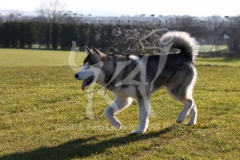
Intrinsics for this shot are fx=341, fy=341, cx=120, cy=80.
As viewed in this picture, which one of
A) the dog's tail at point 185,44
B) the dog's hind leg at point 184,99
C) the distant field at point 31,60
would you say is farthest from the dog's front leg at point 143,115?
the distant field at point 31,60

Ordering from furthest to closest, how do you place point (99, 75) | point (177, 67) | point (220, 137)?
point (177, 67) < point (99, 75) < point (220, 137)

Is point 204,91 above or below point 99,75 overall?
below

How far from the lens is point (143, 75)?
624 cm

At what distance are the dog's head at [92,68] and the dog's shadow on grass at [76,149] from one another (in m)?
1.03

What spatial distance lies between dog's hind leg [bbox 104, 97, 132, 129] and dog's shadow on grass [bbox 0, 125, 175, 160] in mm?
425

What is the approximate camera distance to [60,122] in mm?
6859

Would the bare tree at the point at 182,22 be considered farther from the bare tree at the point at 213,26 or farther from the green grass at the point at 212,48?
the green grass at the point at 212,48

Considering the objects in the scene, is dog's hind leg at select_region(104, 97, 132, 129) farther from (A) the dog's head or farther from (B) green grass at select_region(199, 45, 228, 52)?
→ (B) green grass at select_region(199, 45, 228, 52)

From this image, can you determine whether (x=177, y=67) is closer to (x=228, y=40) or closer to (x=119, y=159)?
(x=119, y=159)

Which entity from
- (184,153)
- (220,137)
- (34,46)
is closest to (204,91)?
(220,137)

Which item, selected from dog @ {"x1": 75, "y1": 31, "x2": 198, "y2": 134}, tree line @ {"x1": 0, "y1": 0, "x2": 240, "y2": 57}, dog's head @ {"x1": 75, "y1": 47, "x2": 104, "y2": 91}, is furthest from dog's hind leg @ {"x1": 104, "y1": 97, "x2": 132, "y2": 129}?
tree line @ {"x1": 0, "y1": 0, "x2": 240, "y2": 57}

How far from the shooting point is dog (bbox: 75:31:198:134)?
5.98m

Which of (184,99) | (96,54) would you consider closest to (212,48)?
(184,99)

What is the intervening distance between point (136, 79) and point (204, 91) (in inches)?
203
